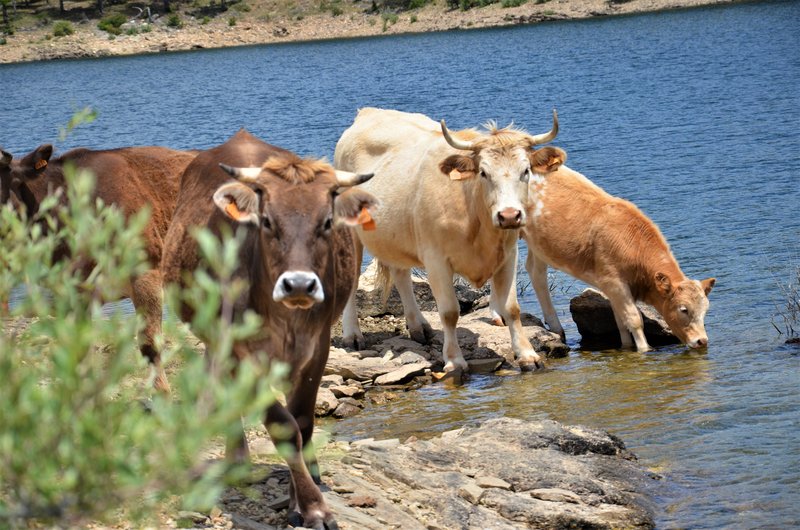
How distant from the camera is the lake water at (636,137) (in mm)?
9266

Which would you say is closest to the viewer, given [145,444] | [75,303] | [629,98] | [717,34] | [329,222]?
[145,444]

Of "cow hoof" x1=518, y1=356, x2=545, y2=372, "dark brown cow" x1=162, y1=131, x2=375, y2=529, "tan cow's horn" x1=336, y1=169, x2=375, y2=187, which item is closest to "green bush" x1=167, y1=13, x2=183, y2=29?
"cow hoof" x1=518, y1=356, x2=545, y2=372

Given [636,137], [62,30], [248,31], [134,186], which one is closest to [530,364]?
[134,186]

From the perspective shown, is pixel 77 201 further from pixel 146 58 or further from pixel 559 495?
pixel 146 58

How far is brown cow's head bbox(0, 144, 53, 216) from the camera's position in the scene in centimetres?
940

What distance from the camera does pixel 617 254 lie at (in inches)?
500

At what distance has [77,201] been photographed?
11.5ft

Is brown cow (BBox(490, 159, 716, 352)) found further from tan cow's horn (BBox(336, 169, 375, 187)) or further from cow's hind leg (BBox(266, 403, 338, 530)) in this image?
cow's hind leg (BBox(266, 403, 338, 530))

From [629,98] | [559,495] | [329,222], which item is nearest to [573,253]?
[559,495]

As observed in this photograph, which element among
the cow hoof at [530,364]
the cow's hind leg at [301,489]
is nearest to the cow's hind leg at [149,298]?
the cow's hind leg at [301,489]

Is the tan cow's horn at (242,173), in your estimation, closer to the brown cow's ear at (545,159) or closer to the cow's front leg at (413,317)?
the brown cow's ear at (545,159)

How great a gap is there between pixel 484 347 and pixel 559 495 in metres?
4.78

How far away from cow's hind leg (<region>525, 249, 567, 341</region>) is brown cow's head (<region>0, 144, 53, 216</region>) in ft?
19.6

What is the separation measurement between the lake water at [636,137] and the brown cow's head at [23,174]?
124 inches
